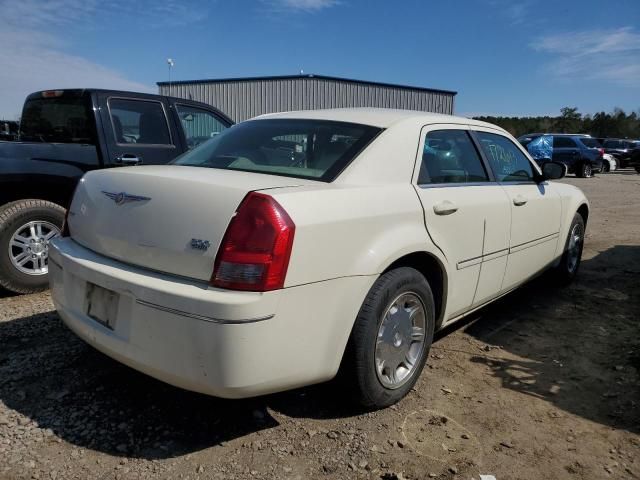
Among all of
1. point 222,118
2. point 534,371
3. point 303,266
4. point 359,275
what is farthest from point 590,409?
point 222,118

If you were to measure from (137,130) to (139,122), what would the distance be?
92mm

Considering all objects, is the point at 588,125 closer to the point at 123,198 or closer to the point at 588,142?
the point at 588,142

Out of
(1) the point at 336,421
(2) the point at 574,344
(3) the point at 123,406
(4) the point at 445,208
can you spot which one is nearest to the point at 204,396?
(3) the point at 123,406

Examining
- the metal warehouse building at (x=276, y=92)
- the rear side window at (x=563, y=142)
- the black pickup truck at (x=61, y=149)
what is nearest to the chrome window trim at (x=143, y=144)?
the black pickup truck at (x=61, y=149)

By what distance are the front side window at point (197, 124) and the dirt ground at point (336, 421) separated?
2.55 m

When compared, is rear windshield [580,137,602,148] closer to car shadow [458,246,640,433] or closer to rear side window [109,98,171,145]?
car shadow [458,246,640,433]

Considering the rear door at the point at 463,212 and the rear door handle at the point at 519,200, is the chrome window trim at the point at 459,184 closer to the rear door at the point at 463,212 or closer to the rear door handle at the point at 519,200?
the rear door at the point at 463,212

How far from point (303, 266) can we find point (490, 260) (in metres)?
1.77

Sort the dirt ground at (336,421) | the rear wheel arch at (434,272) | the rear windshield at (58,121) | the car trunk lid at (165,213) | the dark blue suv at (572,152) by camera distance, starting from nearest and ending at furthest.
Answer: the car trunk lid at (165,213) < the dirt ground at (336,421) < the rear wheel arch at (434,272) < the rear windshield at (58,121) < the dark blue suv at (572,152)

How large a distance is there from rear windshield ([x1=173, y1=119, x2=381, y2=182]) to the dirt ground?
119 centimetres

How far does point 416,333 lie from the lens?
2.98 m

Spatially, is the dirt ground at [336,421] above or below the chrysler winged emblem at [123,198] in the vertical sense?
below

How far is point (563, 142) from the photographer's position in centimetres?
2250

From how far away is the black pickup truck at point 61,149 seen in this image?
449cm
